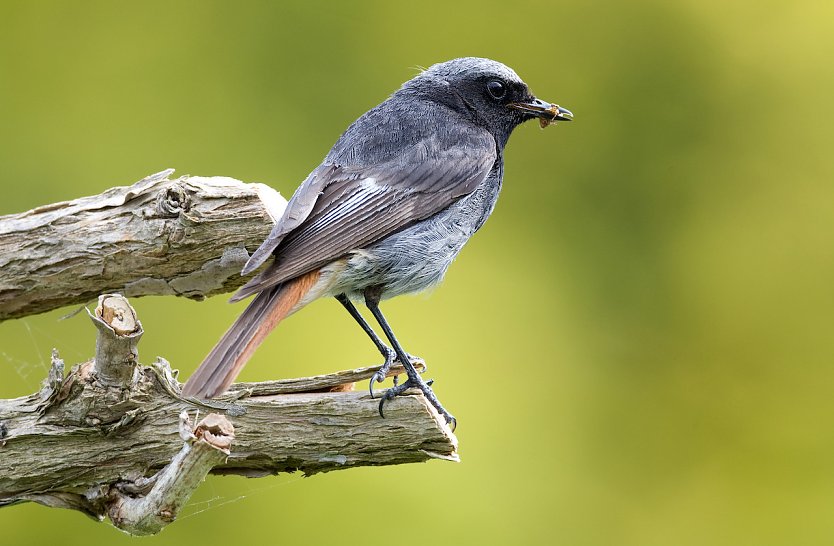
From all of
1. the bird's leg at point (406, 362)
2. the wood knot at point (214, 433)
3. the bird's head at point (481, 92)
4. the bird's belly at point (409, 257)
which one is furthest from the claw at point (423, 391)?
the bird's head at point (481, 92)

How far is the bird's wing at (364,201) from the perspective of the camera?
11.5ft

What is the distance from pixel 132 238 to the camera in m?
3.81

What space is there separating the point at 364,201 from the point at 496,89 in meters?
1.00

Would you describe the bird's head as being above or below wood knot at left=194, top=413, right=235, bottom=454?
above

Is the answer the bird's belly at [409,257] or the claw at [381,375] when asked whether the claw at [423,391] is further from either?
the bird's belly at [409,257]

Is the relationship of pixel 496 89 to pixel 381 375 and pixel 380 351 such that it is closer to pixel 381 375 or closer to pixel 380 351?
pixel 380 351

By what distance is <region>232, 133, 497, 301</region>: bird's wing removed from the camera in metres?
3.50

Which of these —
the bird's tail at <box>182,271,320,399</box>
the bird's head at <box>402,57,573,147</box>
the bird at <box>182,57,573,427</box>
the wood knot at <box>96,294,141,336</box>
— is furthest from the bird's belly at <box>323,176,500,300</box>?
the wood knot at <box>96,294,141,336</box>

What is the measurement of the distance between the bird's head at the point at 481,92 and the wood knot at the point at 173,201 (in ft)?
3.78

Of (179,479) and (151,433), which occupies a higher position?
(179,479)

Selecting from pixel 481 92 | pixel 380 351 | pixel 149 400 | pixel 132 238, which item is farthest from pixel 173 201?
pixel 481 92

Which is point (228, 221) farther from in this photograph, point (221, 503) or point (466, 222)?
point (221, 503)

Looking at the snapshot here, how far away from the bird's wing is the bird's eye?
342 mm

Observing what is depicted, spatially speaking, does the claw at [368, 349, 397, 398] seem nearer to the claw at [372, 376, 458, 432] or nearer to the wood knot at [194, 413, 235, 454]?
the claw at [372, 376, 458, 432]
